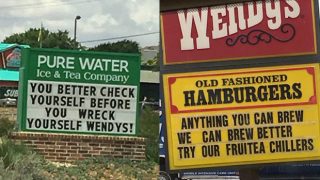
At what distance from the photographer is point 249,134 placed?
187 inches

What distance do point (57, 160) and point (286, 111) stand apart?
991 centimetres

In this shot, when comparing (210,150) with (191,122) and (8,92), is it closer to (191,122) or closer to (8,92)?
(191,122)

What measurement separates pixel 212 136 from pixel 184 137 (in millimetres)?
224

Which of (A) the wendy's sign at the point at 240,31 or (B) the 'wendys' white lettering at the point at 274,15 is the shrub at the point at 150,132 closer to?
(A) the wendy's sign at the point at 240,31

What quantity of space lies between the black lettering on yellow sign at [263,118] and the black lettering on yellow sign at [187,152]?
1.79 ft

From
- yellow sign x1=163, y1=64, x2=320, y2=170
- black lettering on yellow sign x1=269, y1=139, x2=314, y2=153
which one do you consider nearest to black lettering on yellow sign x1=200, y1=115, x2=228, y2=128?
yellow sign x1=163, y1=64, x2=320, y2=170

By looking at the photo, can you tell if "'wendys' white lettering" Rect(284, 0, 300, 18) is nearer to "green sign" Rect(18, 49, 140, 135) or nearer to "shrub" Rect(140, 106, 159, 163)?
"green sign" Rect(18, 49, 140, 135)

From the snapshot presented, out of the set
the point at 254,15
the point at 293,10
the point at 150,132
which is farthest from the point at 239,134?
the point at 150,132

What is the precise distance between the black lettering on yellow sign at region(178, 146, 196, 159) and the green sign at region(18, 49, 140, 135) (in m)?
9.50

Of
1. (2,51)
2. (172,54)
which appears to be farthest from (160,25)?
(2,51)

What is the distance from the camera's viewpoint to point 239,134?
474 centimetres

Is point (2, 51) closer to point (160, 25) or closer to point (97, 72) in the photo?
point (97, 72)

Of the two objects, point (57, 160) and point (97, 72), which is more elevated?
point (97, 72)

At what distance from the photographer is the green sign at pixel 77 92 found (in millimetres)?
13992
